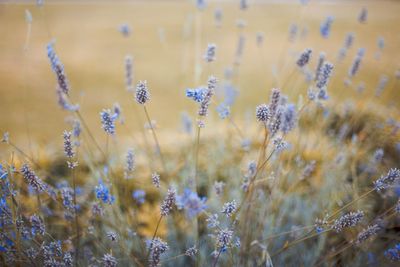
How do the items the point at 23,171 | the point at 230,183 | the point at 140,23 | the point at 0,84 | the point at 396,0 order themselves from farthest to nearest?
1. the point at 396,0
2. the point at 140,23
3. the point at 0,84
4. the point at 230,183
5. the point at 23,171

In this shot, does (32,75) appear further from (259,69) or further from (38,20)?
(259,69)

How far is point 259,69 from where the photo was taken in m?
3.43

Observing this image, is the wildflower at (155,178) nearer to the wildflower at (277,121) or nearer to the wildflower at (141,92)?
the wildflower at (141,92)

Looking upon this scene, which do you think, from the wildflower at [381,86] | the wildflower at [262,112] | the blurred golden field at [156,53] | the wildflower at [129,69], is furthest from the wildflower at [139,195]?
the wildflower at [381,86]

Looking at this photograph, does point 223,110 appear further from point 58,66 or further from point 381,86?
point 381,86

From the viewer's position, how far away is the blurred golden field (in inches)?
102

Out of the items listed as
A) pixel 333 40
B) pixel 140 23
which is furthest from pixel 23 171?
pixel 140 23

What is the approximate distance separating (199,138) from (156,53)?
2.40m

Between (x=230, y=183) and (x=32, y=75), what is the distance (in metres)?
2.59

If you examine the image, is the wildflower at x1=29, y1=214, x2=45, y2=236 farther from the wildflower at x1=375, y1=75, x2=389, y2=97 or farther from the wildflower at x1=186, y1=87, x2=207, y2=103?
the wildflower at x1=375, y1=75, x2=389, y2=97

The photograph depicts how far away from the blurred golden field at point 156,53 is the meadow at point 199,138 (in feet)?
0.08

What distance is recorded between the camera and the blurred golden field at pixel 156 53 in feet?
8.52

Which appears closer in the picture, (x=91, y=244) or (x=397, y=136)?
(x=91, y=244)

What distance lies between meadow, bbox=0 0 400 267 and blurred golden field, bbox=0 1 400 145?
0.08ft
